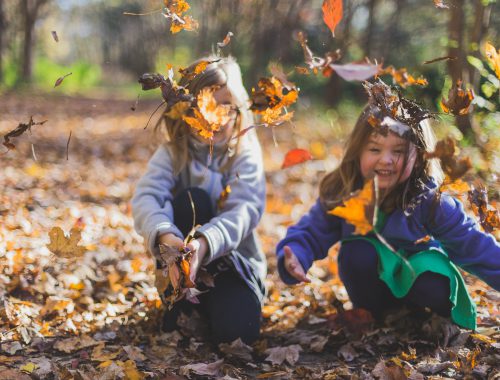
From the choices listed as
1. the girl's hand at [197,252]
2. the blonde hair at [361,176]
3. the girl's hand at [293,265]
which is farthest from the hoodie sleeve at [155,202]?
the blonde hair at [361,176]

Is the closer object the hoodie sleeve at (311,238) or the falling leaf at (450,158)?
the falling leaf at (450,158)

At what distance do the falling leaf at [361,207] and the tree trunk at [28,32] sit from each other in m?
16.3

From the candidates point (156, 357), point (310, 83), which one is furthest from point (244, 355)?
point (310, 83)

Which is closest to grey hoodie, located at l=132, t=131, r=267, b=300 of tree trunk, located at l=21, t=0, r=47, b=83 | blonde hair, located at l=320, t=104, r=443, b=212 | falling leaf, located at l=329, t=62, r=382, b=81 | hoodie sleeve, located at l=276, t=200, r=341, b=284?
hoodie sleeve, located at l=276, t=200, r=341, b=284

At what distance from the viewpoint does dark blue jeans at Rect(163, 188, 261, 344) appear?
7.45ft

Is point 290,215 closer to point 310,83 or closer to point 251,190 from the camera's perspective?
point 251,190

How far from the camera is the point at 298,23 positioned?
12914mm

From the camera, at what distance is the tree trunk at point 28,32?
16.1m

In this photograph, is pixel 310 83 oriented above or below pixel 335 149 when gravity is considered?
above

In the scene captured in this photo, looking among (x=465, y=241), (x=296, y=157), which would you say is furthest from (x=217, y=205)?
(x=465, y=241)

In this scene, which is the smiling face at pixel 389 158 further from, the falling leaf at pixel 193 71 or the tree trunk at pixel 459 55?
the tree trunk at pixel 459 55

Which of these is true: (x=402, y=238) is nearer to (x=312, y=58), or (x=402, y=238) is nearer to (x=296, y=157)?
(x=296, y=157)

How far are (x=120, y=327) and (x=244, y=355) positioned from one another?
59 centimetres

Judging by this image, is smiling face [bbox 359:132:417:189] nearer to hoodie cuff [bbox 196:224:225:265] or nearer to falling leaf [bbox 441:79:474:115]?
falling leaf [bbox 441:79:474:115]
